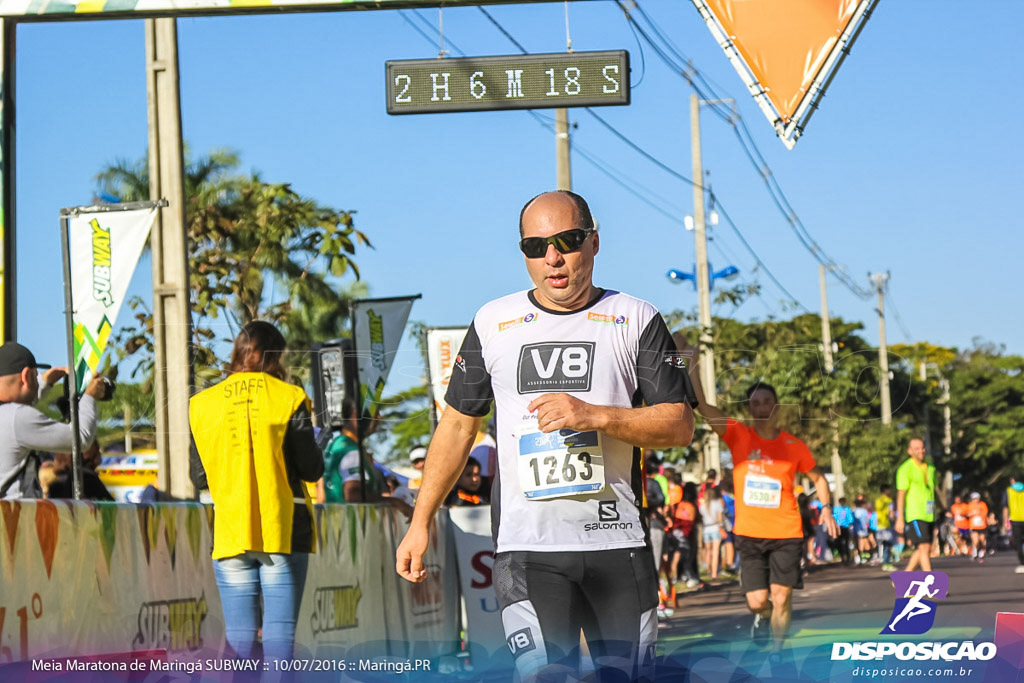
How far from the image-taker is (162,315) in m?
11.5

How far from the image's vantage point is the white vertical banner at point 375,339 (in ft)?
30.6

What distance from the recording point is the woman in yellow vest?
627 centimetres

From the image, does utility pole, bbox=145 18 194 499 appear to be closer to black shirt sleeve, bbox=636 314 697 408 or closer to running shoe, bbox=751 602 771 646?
running shoe, bbox=751 602 771 646

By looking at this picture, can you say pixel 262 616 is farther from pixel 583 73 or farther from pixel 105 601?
pixel 583 73

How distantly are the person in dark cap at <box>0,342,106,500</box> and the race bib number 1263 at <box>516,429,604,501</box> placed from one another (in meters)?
3.02

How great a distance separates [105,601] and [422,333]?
323 inches

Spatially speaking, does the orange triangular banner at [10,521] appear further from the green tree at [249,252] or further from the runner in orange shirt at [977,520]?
the runner in orange shirt at [977,520]

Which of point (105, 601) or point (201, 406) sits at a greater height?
point (201, 406)

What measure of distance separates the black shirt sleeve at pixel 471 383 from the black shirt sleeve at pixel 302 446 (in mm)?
2213

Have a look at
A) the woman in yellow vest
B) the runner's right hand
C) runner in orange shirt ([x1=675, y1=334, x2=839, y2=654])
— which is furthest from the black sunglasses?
runner in orange shirt ([x1=675, y1=334, x2=839, y2=654])

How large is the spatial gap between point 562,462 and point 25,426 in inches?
125

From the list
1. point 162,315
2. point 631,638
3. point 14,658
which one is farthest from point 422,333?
point 631,638

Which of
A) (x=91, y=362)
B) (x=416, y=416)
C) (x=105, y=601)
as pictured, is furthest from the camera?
(x=416, y=416)

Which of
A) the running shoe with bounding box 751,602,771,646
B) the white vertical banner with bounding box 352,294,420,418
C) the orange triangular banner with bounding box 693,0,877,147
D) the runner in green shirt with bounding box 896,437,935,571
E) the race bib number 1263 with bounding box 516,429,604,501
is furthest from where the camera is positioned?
the runner in green shirt with bounding box 896,437,935,571
